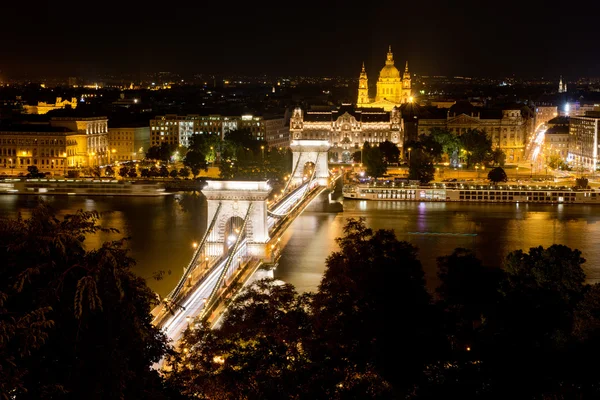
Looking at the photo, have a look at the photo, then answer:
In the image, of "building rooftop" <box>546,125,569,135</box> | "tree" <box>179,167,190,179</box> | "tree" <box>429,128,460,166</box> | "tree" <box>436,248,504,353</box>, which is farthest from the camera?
"building rooftop" <box>546,125,569,135</box>

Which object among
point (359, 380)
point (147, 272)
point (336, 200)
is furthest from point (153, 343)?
point (336, 200)

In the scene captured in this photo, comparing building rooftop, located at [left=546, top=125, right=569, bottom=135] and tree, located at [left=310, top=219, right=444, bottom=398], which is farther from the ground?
building rooftop, located at [left=546, top=125, right=569, bottom=135]

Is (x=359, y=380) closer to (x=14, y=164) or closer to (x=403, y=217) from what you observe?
(x=403, y=217)

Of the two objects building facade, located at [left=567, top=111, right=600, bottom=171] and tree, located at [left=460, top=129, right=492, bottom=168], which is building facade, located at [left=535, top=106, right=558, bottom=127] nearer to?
building facade, located at [left=567, top=111, right=600, bottom=171]

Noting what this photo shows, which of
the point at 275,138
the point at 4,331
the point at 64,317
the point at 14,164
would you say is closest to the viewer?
the point at 4,331

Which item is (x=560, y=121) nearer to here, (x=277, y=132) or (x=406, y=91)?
(x=406, y=91)

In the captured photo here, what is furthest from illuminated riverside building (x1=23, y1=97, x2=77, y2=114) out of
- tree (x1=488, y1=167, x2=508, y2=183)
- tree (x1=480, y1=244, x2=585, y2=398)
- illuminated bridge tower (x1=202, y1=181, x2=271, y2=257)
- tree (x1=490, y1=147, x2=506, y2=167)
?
tree (x1=480, y1=244, x2=585, y2=398)

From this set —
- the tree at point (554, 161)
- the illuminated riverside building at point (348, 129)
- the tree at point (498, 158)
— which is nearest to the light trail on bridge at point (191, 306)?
the tree at point (498, 158)

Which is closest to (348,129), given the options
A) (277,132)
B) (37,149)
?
(277,132)
